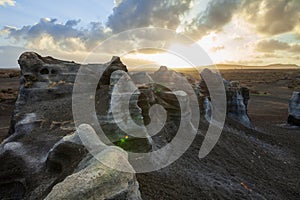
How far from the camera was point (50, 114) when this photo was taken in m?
10.6

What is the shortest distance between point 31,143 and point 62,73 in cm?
672

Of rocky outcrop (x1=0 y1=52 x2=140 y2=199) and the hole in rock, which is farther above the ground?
the hole in rock

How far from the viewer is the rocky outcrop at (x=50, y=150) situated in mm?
3889

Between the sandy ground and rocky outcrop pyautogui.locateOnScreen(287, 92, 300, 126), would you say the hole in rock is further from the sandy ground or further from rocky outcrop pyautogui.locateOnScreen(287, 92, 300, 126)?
rocky outcrop pyautogui.locateOnScreen(287, 92, 300, 126)

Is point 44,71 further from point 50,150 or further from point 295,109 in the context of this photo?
point 295,109

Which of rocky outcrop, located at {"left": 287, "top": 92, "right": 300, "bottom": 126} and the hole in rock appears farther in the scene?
rocky outcrop, located at {"left": 287, "top": 92, "right": 300, "bottom": 126}

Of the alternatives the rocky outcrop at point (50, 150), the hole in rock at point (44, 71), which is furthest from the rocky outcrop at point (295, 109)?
the hole in rock at point (44, 71)

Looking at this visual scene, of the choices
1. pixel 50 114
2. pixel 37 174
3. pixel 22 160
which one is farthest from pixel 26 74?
pixel 37 174

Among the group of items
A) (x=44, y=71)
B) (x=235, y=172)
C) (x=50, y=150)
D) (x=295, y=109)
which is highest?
(x=44, y=71)

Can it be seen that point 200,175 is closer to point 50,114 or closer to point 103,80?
point 50,114

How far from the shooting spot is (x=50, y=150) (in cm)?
685

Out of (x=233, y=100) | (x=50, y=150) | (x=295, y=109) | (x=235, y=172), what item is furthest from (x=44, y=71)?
(x=295, y=109)

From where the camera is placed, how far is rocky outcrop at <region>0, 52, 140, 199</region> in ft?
12.8

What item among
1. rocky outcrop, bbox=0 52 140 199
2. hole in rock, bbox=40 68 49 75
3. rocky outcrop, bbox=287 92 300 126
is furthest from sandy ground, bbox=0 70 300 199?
hole in rock, bbox=40 68 49 75
